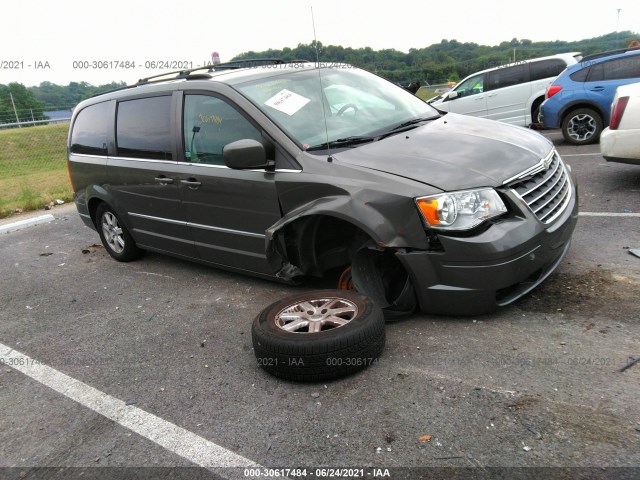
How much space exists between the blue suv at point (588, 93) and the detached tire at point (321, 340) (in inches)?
303

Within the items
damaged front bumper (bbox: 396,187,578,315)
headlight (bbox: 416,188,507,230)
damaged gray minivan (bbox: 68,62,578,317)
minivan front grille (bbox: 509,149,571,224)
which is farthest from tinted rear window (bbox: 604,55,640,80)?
headlight (bbox: 416,188,507,230)

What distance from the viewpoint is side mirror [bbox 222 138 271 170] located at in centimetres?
366

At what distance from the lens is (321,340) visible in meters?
2.94

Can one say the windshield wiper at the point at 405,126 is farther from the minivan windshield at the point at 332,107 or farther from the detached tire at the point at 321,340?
the detached tire at the point at 321,340

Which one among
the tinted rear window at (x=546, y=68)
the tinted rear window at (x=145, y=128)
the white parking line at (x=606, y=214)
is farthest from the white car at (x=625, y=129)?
the tinted rear window at (x=546, y=68)

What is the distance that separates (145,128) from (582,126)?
7.73m

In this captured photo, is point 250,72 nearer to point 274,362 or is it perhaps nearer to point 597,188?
point 274,362

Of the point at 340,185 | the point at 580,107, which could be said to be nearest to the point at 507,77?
the point at 580,107

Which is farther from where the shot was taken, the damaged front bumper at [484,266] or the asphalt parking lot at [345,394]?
the damaged front bumper at [484,266]

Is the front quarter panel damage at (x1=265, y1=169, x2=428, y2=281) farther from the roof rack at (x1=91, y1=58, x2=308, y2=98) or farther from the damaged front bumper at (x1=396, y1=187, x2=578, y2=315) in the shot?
the roof rack at (x1=91, y1=58, x2=308, y2=98)

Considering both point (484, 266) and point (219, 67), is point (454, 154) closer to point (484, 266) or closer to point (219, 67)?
point (484, 266)

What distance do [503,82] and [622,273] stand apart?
8947 mm

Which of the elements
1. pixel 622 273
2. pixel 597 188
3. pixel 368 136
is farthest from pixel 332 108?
pixel 597 188

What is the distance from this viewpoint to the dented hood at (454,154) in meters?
3.25
